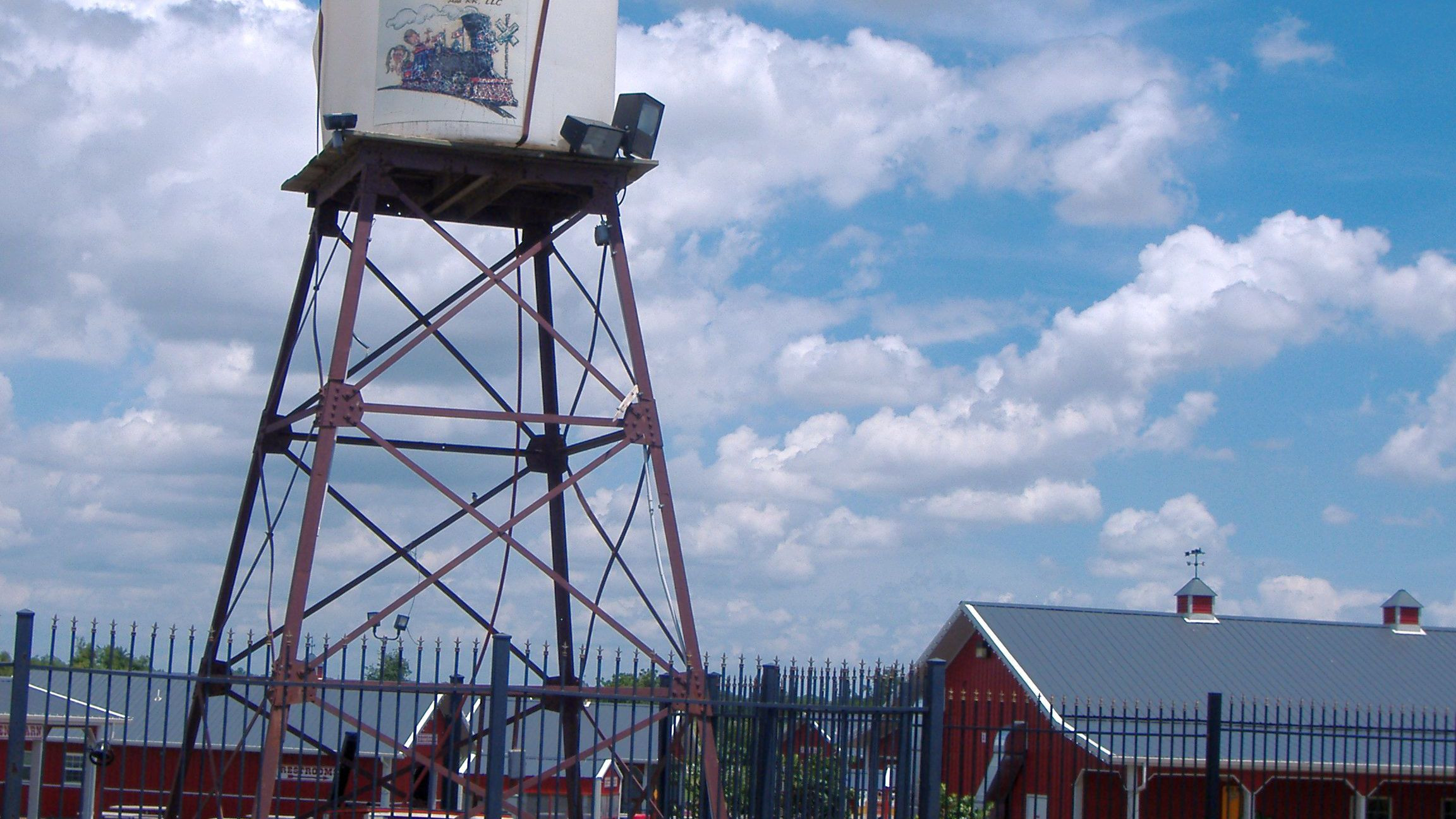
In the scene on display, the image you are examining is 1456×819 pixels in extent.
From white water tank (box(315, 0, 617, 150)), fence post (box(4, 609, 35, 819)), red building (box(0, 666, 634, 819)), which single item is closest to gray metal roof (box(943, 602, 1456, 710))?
red building (box(0, 666, 634, 819))

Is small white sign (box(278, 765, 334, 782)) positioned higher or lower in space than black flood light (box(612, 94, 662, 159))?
lower

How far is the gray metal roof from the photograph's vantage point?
35.0m

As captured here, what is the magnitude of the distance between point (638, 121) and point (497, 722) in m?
5.53

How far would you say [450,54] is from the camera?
13172mm

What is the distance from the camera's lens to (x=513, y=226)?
1486 cm

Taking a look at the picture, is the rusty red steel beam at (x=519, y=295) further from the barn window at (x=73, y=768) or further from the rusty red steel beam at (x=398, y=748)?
the barn window at (x=73, y=768)

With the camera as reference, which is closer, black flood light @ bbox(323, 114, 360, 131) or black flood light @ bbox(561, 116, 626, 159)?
black flood light @ bbox(323, 114, 360, 131)

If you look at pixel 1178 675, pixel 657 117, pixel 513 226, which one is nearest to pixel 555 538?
pixel 513 226

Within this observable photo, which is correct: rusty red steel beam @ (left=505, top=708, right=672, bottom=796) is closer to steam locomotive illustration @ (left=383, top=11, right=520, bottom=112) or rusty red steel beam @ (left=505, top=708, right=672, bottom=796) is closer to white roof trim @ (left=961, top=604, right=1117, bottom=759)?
steam locomotive illustration @ (left=383, top=11, right=520, bottom=112)

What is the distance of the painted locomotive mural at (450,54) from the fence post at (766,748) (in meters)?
5.03

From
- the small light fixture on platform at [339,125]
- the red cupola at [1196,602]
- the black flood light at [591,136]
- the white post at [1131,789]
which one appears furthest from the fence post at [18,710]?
the red cupola at [1196,602]

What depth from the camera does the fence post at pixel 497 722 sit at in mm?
10266

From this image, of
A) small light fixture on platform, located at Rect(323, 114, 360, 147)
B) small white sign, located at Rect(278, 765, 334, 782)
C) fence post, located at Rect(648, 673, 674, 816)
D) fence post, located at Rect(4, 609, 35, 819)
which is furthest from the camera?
small light fixture on platform, located at Rect(323, 114, 360, 147)

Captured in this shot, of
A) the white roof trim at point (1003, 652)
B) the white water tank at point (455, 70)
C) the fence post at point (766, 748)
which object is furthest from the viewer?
the white roof trim at point (1003, 652)
